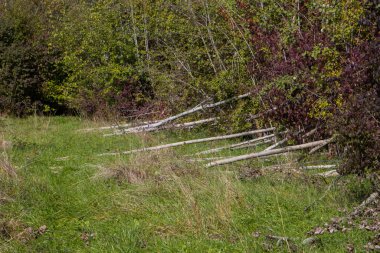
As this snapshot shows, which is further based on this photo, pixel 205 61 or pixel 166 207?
pixel 205 61

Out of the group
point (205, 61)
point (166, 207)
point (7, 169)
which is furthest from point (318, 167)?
point (205, 61)

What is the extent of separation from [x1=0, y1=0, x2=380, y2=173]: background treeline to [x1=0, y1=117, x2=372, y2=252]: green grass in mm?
903

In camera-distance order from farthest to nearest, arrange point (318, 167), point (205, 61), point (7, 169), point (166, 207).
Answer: point (205, 61)
point (318, 167)
point (7, 169)
point (166, 207)

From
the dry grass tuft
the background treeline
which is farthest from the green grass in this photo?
the background treeline

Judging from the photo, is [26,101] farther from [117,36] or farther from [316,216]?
[316,216]

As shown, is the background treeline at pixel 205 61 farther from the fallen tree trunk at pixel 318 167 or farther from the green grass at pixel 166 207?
the green grass at pixel 166 207

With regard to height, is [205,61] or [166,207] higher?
[205,61]

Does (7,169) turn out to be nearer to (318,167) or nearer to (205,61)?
(318,167)

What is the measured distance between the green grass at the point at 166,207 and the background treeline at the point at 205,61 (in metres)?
0.90

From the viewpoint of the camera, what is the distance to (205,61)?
48.0ft

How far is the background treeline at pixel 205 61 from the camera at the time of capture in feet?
24.6

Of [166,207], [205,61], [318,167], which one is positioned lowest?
[318,167]

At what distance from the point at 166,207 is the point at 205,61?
8.52 meters

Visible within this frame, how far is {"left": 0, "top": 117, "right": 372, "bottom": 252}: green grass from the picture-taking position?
5504 mm
